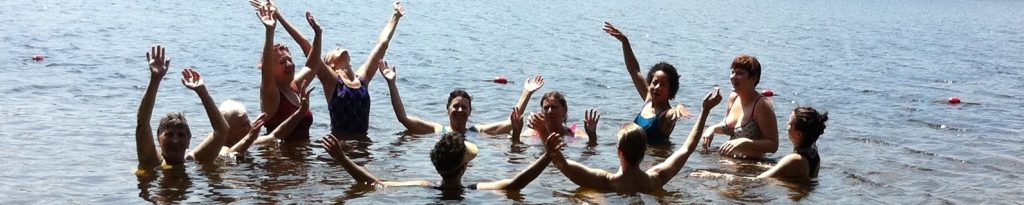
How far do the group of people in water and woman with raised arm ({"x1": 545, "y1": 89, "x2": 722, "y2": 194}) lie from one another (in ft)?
0.04

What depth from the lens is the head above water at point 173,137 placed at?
12.2 meters

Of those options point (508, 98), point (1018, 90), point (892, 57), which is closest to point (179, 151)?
point (508, 98)

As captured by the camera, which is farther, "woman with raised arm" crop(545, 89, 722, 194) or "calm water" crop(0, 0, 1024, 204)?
"calm water" crop(0, 0, 1024, 204)

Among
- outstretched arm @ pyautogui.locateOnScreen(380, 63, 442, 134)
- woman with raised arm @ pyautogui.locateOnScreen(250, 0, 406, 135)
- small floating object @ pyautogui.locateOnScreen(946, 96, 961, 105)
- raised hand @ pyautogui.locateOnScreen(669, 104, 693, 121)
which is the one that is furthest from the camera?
small floating object @ pyautogui.locateOnScreen(946, 96, 961, 105)

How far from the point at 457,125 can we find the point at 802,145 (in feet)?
14.1

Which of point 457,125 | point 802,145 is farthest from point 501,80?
point 802,145

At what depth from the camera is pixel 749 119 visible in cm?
1430

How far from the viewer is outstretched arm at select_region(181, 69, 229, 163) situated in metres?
11.7

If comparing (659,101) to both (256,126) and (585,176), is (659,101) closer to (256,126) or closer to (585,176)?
(585,176)

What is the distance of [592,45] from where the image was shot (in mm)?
37219

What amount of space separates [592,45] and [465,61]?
7932 millimetres

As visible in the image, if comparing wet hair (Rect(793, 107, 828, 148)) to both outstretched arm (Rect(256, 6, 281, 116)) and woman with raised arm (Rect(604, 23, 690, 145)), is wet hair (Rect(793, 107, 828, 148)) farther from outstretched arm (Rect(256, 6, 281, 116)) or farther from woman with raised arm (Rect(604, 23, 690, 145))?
outstretched arm (Rect(256, 6, 281, 116))

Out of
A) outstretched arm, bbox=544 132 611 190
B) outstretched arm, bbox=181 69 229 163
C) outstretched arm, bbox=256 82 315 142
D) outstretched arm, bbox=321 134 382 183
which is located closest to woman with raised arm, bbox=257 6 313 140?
outstretched arm, bbox=256 82 315 142

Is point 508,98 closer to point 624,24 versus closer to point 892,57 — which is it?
point 892,57
